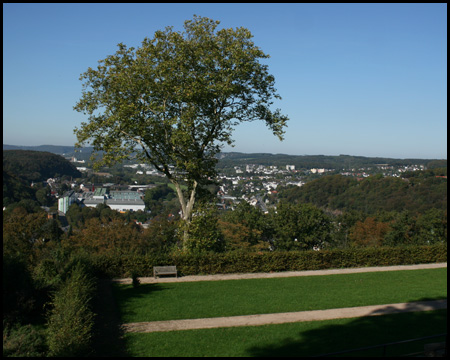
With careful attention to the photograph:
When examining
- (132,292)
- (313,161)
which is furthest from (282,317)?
(313,161)

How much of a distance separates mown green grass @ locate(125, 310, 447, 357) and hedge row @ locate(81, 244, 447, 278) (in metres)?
5.31

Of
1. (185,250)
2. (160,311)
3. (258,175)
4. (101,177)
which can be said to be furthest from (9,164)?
(258,175)

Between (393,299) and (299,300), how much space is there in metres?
2.78

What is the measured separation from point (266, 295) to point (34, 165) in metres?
64.3

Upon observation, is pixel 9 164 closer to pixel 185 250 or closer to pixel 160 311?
pixel 185 250

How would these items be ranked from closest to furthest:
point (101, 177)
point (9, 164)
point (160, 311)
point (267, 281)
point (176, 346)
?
point (176, 346) < point (160, 311) < point (267, 281) < point (9, 164) < point (101, 177)

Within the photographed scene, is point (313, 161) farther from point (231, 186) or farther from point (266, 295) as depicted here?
point (266, 295)

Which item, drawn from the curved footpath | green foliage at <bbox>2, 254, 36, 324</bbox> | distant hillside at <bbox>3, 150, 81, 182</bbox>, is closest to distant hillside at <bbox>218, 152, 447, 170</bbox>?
distant hillside at <bbox>3, 150, 81, 182</bbox>

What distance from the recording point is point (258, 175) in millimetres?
128250

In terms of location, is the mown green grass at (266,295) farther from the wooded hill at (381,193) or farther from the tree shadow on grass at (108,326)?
the wooded hill at (381,193)

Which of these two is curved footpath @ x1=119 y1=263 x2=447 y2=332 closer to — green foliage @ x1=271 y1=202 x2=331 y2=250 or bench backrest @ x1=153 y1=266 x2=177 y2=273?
bench backrest @ x1=153 y1=266 x2=177 y2=273

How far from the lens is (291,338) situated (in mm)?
8562

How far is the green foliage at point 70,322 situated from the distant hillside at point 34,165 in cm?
5275

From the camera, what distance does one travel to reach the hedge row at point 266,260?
45.1 feet
